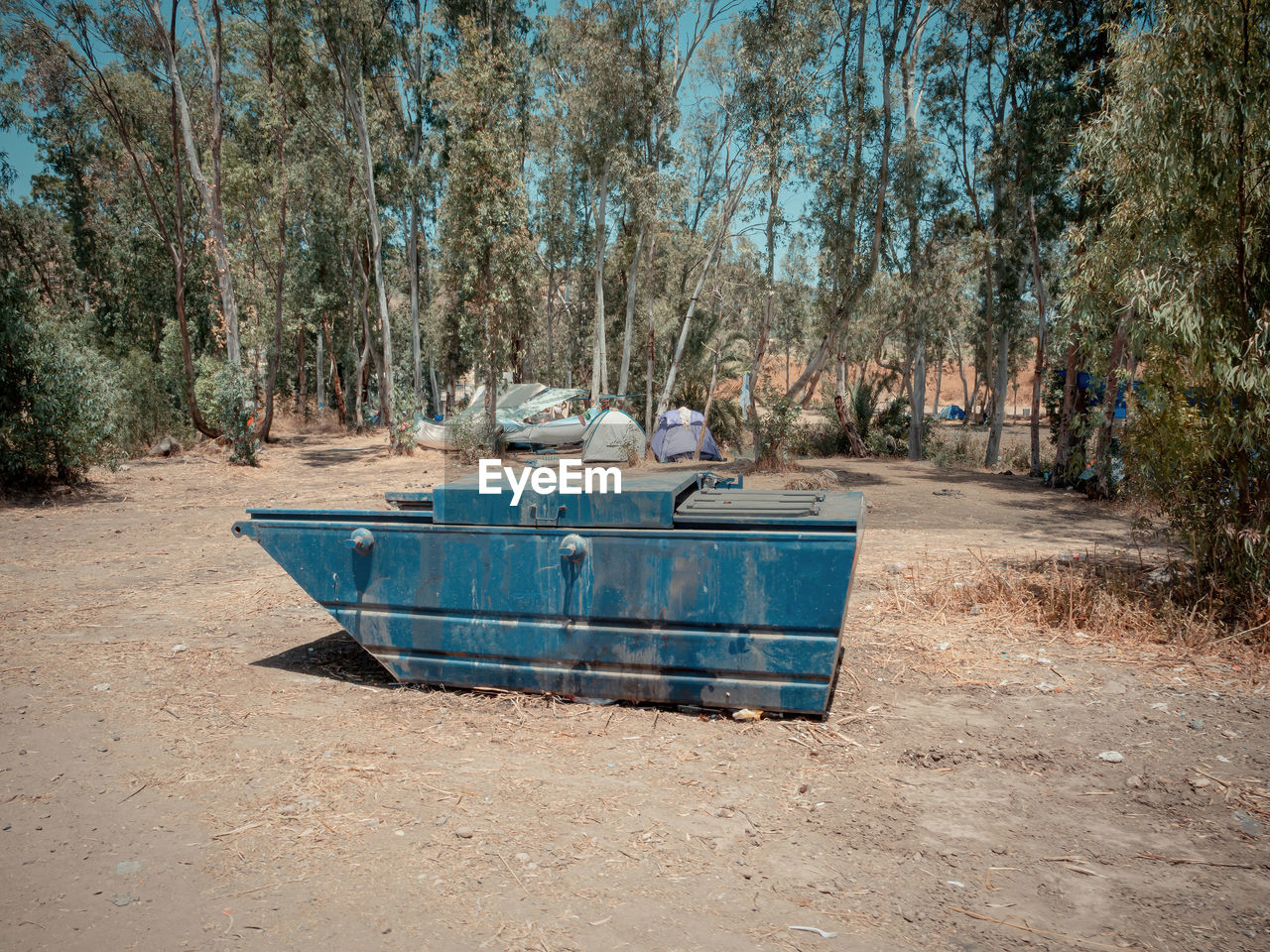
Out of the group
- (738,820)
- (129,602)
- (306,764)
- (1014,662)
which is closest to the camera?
(738,820)

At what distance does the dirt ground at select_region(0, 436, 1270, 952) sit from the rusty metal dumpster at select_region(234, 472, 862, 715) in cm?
25

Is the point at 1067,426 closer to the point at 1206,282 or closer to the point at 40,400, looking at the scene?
the point at 1206,282

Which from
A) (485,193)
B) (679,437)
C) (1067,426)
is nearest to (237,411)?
(485,193)

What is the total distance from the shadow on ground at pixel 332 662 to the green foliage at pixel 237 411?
48.1ft

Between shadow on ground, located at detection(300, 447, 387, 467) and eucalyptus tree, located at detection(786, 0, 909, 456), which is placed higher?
eucalyptus tree, located at detection(786, 0, 909, 456)

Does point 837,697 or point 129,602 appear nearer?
point 837,697

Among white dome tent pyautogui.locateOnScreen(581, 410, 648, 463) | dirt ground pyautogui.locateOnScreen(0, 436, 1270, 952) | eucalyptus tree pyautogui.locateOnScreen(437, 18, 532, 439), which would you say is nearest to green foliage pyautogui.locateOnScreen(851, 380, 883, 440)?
white dome tent pyautogui.locateOnScreen(581, 410, 648, 463)

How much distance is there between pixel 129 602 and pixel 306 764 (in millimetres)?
4139

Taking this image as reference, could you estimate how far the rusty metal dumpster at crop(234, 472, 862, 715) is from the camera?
408cm

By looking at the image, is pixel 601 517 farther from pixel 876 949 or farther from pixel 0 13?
pixel 0 13

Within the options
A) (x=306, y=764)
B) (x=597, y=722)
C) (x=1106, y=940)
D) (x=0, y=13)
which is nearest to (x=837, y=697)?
(x=597, y=722)

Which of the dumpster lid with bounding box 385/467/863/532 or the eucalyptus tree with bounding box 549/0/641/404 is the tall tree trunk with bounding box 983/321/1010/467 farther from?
the dumpster lid with bounding box 385/467/863/532

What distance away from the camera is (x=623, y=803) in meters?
3.47

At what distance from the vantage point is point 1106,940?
8.44ft
